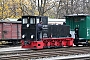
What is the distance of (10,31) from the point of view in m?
28.5

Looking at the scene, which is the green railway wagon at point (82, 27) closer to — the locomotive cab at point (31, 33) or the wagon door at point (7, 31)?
the locomotive cab at point (31, 33)

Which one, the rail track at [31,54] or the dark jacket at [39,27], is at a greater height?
the dark jacket at [39,27]

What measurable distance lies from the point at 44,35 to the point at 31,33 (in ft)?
3.72

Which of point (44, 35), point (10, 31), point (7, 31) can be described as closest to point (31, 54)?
point (44, 35)

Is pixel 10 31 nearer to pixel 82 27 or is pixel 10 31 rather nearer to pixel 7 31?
pixel 7 31

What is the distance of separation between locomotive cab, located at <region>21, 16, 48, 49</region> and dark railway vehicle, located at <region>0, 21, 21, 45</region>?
7.86 metres

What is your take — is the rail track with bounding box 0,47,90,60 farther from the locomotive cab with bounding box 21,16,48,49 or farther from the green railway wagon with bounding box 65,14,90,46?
the green railway wagon with bounding box 65,14,90,46

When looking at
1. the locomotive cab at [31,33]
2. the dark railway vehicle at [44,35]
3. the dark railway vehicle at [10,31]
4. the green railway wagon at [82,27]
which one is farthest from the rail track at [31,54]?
the dark railway vehicle at [10,31]

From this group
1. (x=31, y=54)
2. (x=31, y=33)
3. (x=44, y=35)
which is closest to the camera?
(x=31, y=54)

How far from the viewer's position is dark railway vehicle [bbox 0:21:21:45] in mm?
27870

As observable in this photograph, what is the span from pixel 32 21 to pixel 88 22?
531 cm

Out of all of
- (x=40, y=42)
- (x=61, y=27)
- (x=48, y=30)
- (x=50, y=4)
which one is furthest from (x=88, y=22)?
(x=50, y=4)

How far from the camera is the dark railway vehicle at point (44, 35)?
65.0ft

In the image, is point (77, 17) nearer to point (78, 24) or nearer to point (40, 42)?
point (78, 24)
